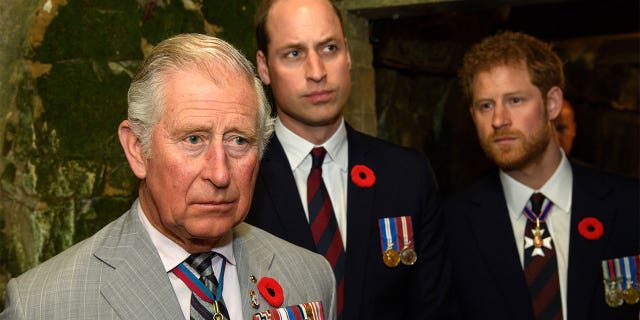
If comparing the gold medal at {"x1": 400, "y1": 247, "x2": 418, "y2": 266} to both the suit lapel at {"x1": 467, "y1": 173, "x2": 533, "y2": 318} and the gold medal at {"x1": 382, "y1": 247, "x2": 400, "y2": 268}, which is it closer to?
the gold medal at {"x1": 382, "y1": 247, "x2": 400, "y2": 268}

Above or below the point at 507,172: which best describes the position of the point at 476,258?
below

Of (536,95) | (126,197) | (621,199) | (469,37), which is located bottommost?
(621,199)

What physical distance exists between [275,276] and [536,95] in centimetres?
145

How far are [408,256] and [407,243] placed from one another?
2.1 inches

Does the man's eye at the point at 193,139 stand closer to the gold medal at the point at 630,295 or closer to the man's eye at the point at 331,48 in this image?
the man's eye at the point at 331,48

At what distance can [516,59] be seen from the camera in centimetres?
282

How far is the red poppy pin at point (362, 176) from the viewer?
2.51 meters

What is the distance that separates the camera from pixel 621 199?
9.12 ft

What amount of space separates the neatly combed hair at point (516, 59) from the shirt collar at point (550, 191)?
320mm

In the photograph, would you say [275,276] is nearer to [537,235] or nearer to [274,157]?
[274,157]

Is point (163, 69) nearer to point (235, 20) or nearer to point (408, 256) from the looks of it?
point (408, 256)

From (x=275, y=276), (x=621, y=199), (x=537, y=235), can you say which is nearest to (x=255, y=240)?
(x=275, y=276)

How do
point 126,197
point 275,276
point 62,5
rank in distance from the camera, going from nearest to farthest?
point 275,276 < point 62,5 < point 126,197

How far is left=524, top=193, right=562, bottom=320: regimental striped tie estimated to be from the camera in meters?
2.65
